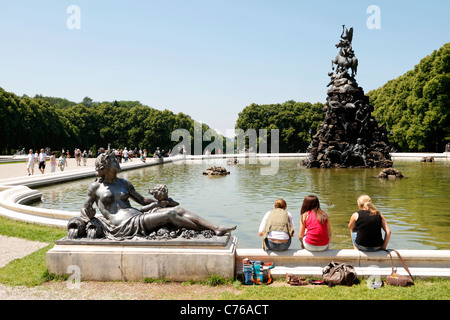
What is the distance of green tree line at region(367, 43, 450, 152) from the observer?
49969 mm

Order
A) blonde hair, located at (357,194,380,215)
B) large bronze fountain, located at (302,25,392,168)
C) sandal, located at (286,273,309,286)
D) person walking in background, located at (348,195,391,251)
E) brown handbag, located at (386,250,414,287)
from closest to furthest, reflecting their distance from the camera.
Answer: brown handbag, located at (386,250,414,287), sandal, located at (286,273,309,286), person walking in background, located at (348,195,391,251), blonde hair, located at (357,194,380,215), large bronze fountain, located at (302,25,392,168)

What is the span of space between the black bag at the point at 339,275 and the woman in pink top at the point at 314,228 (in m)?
0.54

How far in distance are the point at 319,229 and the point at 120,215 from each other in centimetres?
332

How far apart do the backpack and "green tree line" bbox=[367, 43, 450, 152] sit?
171ft

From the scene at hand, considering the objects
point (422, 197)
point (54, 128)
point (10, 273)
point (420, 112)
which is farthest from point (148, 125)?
point (10, 273)

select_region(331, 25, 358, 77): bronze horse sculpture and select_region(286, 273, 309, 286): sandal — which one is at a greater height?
select_region(331, 25, 358, 77): bronze horse sculpture

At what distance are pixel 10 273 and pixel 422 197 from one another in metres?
14.9

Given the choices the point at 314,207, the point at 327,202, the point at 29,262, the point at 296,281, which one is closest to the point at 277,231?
the point at 314,207

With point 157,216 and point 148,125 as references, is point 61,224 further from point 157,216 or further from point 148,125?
point 148,125

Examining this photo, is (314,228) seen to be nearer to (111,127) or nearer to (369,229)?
(369,229)

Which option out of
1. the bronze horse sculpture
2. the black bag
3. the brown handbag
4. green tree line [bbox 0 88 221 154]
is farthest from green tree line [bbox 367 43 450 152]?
the black bag

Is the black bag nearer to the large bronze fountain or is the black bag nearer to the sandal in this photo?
the sandal

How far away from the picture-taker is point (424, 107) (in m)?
53.1

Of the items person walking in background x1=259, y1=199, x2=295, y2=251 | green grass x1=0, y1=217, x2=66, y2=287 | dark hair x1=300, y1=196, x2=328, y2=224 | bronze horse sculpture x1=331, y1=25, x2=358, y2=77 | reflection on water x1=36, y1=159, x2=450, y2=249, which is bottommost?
reflection on water x1=36, y1=159, x2=450, y2=249
